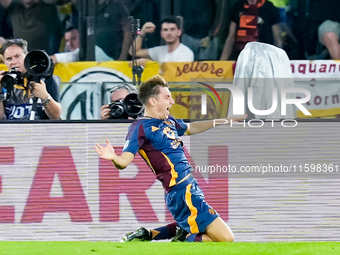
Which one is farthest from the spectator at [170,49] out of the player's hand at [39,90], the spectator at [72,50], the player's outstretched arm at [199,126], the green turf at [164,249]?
the green turf at [164,249]

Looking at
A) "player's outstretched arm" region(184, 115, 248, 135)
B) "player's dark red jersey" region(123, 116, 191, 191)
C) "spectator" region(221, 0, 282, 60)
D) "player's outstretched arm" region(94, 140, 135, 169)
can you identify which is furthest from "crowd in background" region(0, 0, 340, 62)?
"player's outstretched arm" region(94, 140, 135, 169)

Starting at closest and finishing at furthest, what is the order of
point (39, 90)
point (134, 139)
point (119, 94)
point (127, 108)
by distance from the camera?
1. point (134, 139)
2. point (39, 90)
3. point (127, 108)
4. point (119, 94)

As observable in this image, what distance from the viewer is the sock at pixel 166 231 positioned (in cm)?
555

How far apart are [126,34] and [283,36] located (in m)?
Result: 2.06

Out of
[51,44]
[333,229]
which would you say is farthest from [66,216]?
[51,44]

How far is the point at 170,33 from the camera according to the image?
8.27 meters

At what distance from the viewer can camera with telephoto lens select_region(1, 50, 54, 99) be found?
6215 mm

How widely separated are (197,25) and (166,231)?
377 centimetres

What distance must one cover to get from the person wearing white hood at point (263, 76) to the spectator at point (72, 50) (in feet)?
6.69

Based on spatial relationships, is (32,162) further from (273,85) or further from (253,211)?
(273,85)

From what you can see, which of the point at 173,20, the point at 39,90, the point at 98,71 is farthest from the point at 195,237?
the point at 173,20

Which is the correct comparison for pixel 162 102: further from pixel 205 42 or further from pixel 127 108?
pixel 205 42

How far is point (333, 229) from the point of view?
604 centimetres

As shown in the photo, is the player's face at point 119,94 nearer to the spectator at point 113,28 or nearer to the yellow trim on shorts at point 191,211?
the spectator at point 113,28
